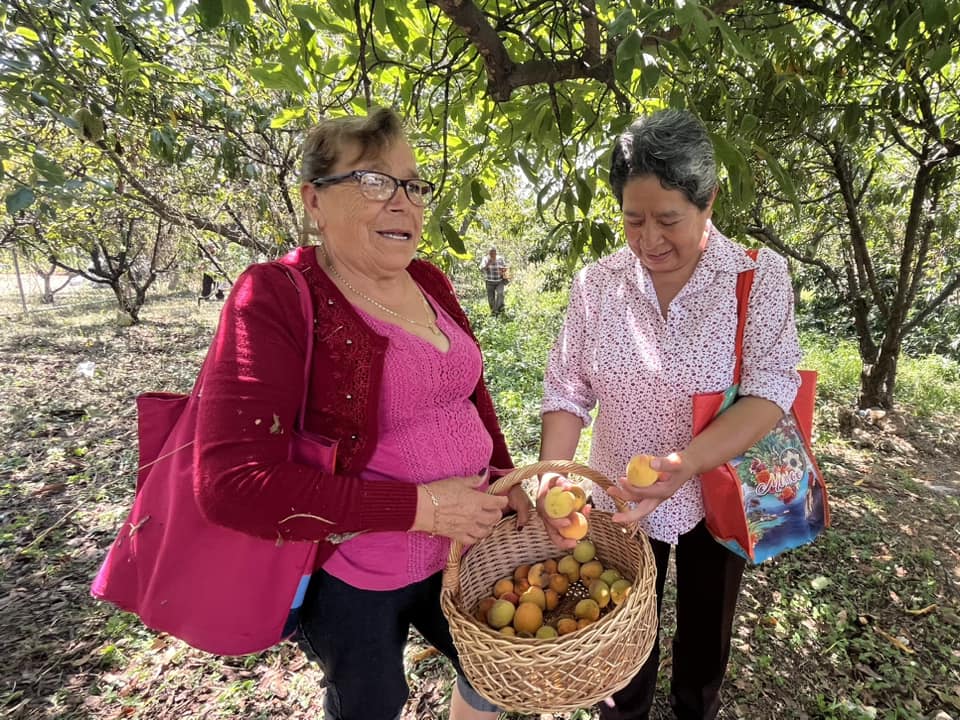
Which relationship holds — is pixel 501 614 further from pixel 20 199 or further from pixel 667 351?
pixel 20 199

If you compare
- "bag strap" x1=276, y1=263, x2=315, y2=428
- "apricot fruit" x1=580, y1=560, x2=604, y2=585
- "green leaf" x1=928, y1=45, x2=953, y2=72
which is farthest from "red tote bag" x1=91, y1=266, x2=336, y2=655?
"green leaf" x1=928, y1=45, x2=953, y2=72

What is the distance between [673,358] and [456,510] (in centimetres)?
73

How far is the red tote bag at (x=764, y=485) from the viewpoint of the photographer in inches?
58.4

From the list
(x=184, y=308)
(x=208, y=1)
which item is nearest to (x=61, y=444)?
(x=208, y=1)

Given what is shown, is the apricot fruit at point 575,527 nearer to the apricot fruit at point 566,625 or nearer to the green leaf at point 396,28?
the apricot fruit at point 566,625

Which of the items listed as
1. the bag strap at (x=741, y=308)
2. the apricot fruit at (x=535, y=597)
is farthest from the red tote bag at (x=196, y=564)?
the bag strap at (x=741, y=308)

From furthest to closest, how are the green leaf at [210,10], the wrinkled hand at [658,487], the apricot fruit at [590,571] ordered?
the apricot fruit at [590,571] → the wrinkled hand at [658,487] → the green leaf at [210,10]

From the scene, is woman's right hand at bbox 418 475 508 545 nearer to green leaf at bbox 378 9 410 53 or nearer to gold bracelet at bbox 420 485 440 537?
gold bracelet at bbox 420 485 440 537

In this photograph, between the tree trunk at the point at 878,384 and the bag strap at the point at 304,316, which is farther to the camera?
the tree trunk at the point at 878,384

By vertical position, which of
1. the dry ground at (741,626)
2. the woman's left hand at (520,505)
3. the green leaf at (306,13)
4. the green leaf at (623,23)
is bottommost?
the dry ground at (741,626)

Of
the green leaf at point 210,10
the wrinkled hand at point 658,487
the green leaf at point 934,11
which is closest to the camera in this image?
the green leaf at point 210,10

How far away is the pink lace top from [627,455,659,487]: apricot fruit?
403 millimetres

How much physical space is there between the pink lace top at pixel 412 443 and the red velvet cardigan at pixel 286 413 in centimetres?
6

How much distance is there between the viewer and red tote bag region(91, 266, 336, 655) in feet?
3.70
